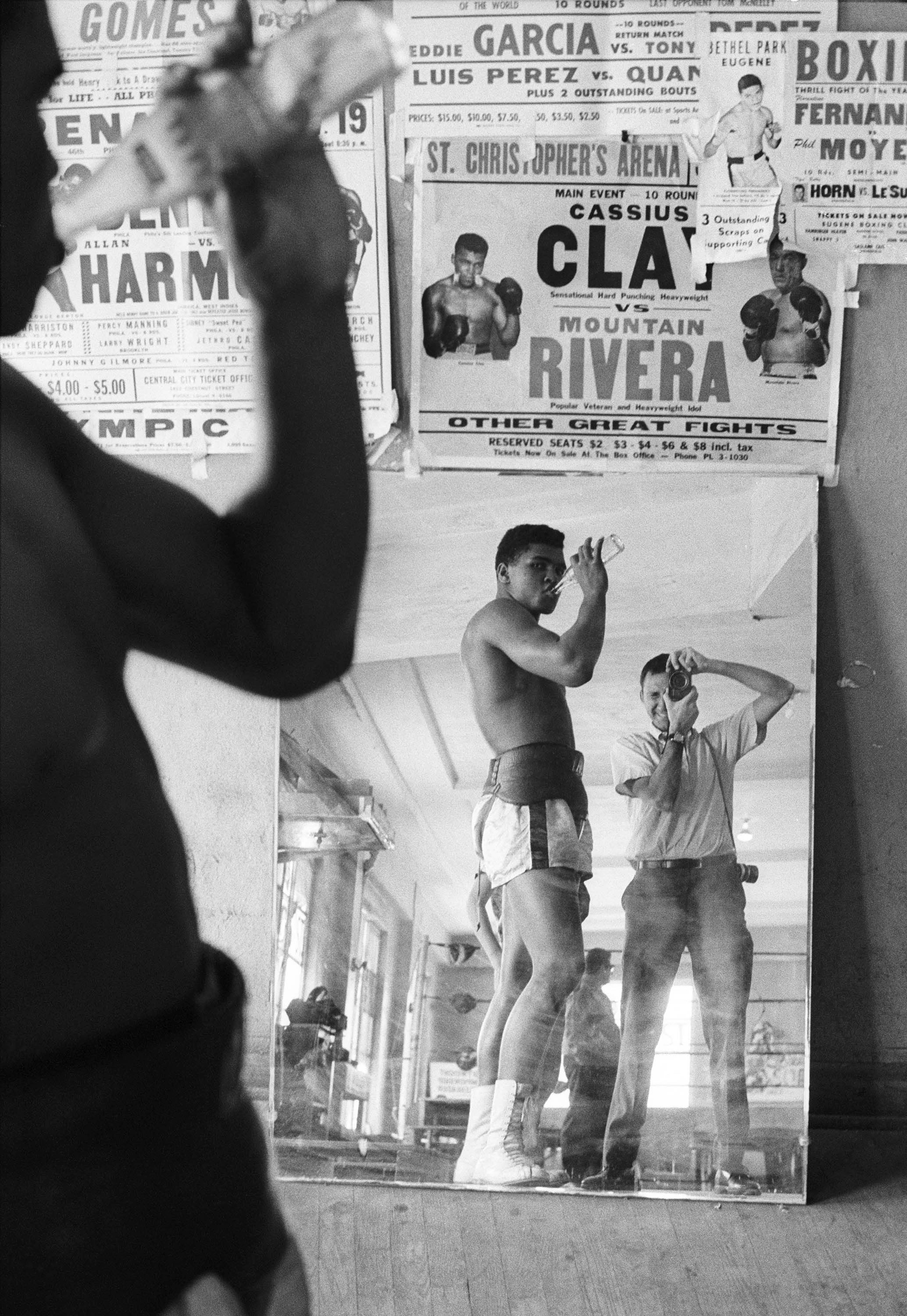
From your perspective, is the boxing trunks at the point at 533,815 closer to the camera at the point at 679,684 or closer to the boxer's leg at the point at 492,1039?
the boxer's leg at the point at 492,1039

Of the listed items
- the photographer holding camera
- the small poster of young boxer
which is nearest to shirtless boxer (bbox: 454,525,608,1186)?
the photographer holding camera

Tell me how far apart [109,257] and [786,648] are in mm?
1447

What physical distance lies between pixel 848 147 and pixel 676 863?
1.31 metres

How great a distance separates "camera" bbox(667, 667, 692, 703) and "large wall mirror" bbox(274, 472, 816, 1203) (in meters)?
0.03

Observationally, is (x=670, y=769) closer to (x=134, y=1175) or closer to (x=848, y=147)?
(x=848, y=147)

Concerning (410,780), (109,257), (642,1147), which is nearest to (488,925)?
(410,780)

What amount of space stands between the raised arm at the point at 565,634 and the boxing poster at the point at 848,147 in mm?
697

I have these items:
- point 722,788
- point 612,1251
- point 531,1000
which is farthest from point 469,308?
point 612,1251

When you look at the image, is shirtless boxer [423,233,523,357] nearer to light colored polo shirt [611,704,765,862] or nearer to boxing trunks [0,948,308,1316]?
light colored polo shirt [611,704,765,862]

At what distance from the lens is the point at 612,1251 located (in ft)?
7.71

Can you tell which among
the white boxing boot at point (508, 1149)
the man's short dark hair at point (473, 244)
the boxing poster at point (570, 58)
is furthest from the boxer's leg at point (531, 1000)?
the boxing poster at point (570, 58)

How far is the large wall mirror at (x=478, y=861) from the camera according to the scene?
2.59 meters

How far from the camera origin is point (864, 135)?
8.67 feet

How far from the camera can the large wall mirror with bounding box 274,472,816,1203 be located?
8.51 ft
